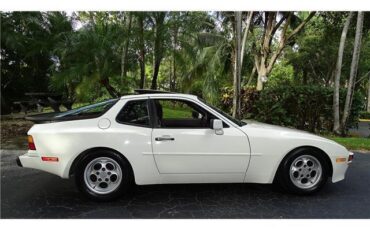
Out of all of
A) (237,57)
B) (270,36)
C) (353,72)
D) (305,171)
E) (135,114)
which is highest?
(270,36)

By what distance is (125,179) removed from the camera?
3.99 m

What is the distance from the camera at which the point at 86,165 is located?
156 inches

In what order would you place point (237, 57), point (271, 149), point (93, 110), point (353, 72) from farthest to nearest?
point (353, 72)
point (237, 57)
point (93, 110)
point (271, 149)

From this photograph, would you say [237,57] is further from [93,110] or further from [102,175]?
[102,175]

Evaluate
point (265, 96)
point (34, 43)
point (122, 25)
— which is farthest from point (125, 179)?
point (34, 43)

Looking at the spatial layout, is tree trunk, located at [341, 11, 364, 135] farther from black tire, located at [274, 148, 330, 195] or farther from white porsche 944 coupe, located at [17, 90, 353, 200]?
black tire, located at [274, 148, 330, 195]

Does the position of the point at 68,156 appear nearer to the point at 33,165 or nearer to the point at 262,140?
the point at 33,165

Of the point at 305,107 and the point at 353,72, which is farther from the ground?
the point at 353,72

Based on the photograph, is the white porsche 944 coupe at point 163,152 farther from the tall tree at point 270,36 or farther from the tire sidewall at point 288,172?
the tall tree at point 270,36

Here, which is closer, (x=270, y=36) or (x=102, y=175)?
(x=102, y=175)

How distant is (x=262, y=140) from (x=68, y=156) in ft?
8.15

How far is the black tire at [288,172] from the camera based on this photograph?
411 cm

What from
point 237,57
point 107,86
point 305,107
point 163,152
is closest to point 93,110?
point 163,152

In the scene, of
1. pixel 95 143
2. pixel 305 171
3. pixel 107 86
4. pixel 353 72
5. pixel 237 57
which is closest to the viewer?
pixel 95 143
